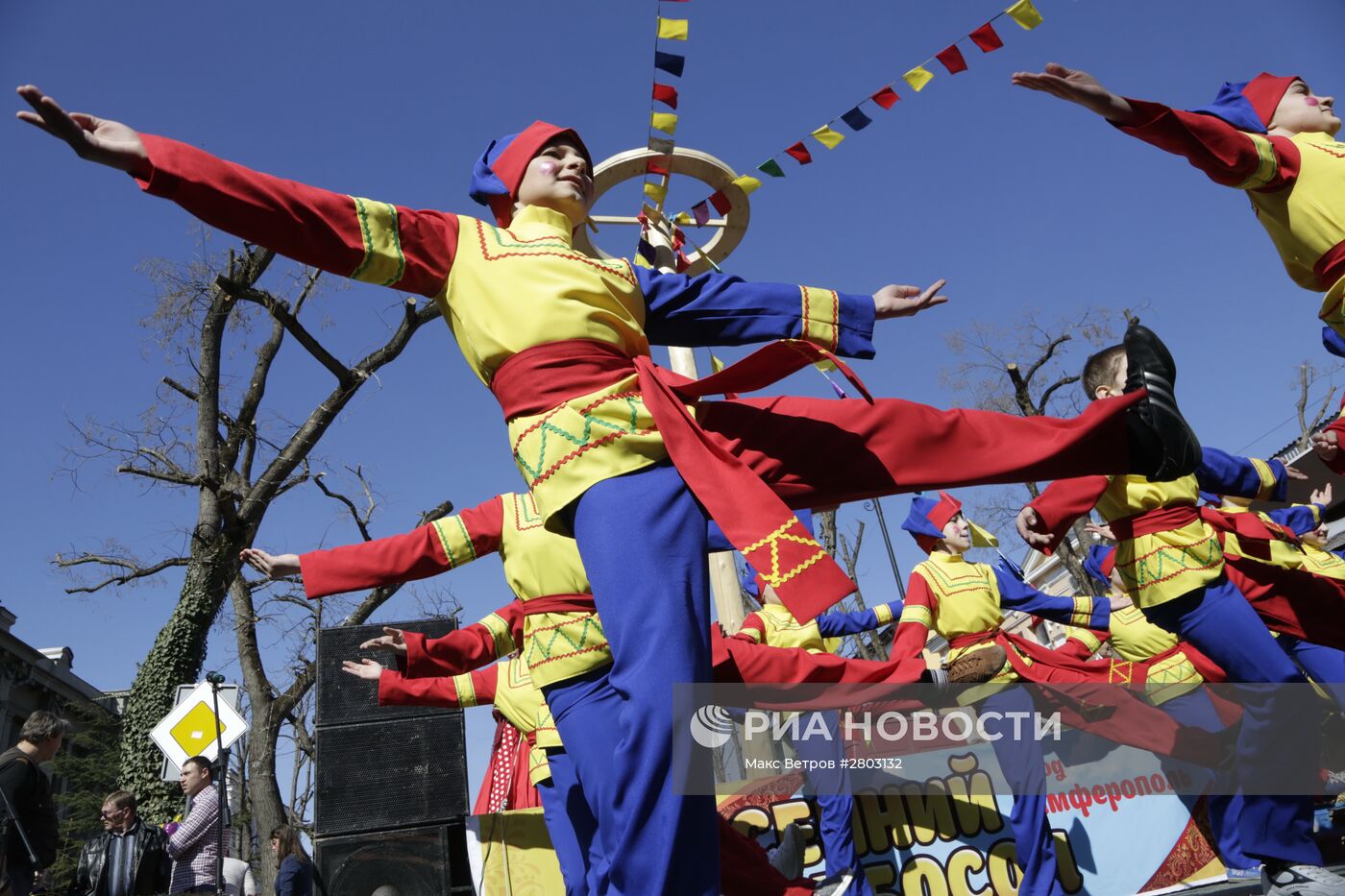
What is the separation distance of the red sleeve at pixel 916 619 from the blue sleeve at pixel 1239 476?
5.73 feet

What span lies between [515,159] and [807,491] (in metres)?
1.30

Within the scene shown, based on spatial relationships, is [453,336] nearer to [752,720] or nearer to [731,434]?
[731,434]

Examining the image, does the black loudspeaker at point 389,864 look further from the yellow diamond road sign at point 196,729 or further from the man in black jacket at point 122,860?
the yellow diamond road sign at point 196,729

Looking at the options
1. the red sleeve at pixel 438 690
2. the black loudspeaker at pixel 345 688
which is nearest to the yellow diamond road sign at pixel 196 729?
the black loudspeaker at pixel 345 688

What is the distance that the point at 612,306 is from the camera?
2389 millimetres

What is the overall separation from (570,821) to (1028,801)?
6.99 ft

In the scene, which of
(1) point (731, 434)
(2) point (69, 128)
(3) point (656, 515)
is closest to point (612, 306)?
(1) point (731, 434)

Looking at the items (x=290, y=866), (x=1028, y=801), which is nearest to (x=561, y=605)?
(x=1028, y=801)

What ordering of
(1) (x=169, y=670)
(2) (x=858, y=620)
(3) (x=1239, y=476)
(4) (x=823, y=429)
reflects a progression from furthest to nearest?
1. (1) (x=169, y=670)
2. (2) (x=858, y=620)
3. (3) (x=1239, y=476)
4. (4) (x=823, y=429)

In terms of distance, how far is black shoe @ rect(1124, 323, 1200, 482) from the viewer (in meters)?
2.38

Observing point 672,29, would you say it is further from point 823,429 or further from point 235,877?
point 235,877

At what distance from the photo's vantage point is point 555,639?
355 centimetres

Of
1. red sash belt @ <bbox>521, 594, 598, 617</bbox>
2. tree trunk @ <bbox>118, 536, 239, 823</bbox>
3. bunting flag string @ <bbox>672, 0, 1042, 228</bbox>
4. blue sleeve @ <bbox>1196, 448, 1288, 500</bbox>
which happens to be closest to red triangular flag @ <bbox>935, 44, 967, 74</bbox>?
bunting flag string @ <bbox>672, 0, 1042, 228</bbox>

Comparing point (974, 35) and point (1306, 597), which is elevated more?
point (974, 35)
